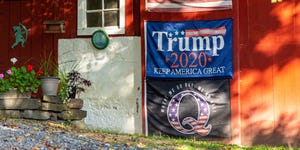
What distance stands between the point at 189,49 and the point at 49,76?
2757 mm

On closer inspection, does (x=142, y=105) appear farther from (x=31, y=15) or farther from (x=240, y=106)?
(x=31, y=15)

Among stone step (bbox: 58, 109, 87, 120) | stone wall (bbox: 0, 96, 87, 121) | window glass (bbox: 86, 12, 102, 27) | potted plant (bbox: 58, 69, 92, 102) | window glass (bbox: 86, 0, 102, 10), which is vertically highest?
window glass (bbox: 86, 0, 102, 10)

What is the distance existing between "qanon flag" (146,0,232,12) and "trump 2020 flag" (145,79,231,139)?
142cm

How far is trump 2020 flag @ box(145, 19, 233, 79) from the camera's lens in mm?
8992

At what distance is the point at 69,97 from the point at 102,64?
1.28m

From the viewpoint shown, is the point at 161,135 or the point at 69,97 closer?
the point at 69,97

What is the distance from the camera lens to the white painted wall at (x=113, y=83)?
30.6 feet

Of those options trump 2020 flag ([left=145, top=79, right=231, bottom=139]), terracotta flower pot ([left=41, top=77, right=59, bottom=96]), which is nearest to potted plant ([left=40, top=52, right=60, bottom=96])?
terracotta flower pot ([left=41, top=77, right=59, bottom=96])

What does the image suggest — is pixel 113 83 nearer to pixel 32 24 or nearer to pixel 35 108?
pixel 35 108

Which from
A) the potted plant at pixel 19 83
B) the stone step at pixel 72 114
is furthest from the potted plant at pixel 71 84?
the potted plant at pixel 19 83

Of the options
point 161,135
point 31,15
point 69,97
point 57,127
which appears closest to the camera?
point 57,127

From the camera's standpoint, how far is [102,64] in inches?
377

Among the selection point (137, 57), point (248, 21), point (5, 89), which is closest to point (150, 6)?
point (137, 57)

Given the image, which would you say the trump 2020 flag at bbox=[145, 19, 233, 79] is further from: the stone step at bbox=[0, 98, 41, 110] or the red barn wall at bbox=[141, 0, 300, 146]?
the stone step at bbox=[0, 98, 41, 110]
